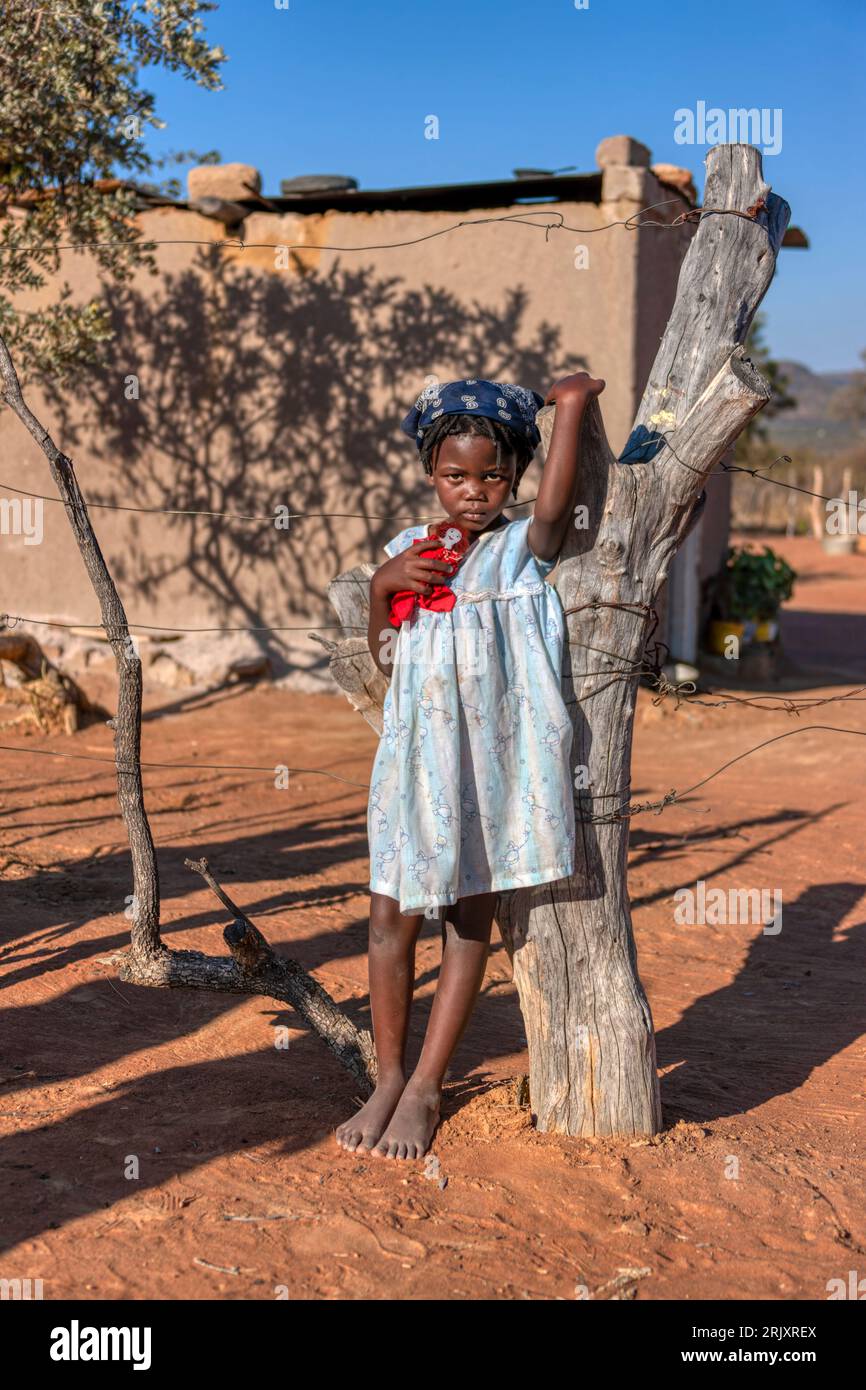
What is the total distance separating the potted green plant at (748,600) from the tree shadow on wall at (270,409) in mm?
3177

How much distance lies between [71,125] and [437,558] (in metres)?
5.60

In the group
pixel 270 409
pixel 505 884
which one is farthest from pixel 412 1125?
pixel 270 409

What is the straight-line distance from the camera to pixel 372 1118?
2984mm

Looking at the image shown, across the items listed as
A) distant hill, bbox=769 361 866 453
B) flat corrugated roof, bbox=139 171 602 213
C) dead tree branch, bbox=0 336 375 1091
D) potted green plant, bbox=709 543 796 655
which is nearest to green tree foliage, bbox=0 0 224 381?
flat corrugated roof, bbox=139 171 602 213

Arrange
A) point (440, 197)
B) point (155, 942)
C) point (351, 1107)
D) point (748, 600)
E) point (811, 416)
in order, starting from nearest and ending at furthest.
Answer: point (351, 1107) < point (155, 942) < point (440, 197) < point (748, 600) < point (811, 416)

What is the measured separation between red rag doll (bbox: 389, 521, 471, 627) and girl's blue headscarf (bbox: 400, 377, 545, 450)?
0.24m

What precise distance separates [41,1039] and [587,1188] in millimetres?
1638

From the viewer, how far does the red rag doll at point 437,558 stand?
2771 millimetres

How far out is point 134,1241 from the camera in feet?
8.43

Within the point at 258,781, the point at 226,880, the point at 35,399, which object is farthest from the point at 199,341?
the point at 226,880

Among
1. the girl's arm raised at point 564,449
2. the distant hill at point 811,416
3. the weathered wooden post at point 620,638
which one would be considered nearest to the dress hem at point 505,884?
the weathered wooden post at point 620,638

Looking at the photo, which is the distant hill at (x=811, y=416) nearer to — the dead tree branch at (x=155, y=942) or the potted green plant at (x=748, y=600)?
the potted green plant at (x=748, y=600)

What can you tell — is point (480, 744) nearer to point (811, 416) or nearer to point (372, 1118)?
point (372, 1118)

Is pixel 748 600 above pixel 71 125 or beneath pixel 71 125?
beneath
